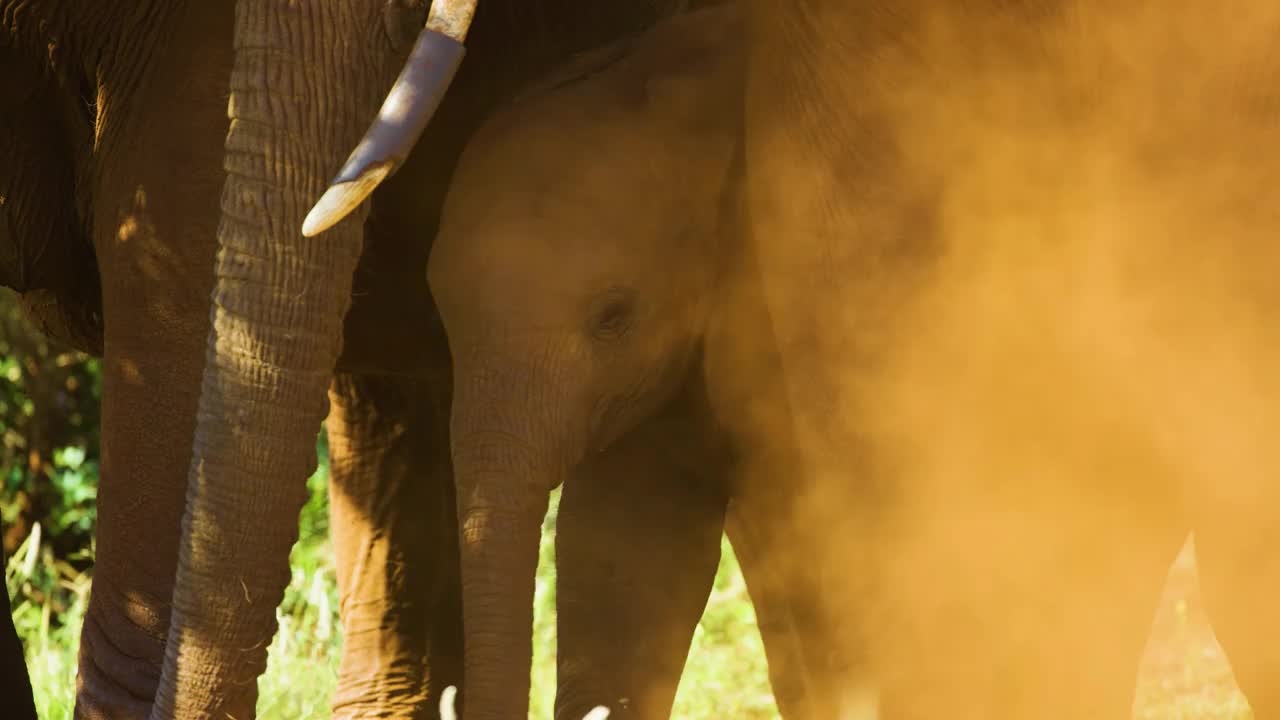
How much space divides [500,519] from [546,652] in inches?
107

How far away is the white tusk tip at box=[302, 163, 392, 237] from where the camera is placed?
150 inches

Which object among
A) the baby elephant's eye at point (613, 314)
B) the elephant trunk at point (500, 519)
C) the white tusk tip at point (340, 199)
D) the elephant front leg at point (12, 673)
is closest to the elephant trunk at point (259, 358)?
the white tusk tip at point (340, 199)

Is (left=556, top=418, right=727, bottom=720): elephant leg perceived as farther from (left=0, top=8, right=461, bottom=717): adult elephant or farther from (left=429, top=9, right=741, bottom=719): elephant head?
(left=0, top=8, right=461, bottom=717): adult elephant

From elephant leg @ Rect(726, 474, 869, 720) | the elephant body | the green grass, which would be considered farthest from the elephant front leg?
elephant leg @ Rect(726, 474, 869, 720)

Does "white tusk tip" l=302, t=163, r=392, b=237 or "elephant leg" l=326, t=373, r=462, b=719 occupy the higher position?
"elephant leg" l=326, t=373, r=462, b=719

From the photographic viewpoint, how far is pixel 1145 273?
441 cm

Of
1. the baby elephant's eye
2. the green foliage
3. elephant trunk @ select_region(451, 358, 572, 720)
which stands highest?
the green foliage

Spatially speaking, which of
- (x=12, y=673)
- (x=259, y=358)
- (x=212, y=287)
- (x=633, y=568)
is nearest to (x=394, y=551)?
(x=633, y=568)

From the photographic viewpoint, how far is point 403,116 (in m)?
3.88

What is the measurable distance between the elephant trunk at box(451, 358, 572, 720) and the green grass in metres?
1.74

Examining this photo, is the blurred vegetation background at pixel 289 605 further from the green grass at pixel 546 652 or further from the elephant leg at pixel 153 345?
the elephant leg at pixel 153 345

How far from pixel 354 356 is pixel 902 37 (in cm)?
134

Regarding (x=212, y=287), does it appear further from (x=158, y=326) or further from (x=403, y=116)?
(x=403, y=116)

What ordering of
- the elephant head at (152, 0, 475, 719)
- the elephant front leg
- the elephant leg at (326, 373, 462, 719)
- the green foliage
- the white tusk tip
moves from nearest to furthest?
1. the white tusk tip
2. the elephant head at (152, 0, 475, 719)
3. the elephant front leg
4. the elephant leg at (326, 373, 462, 719)
5. the green foliage
